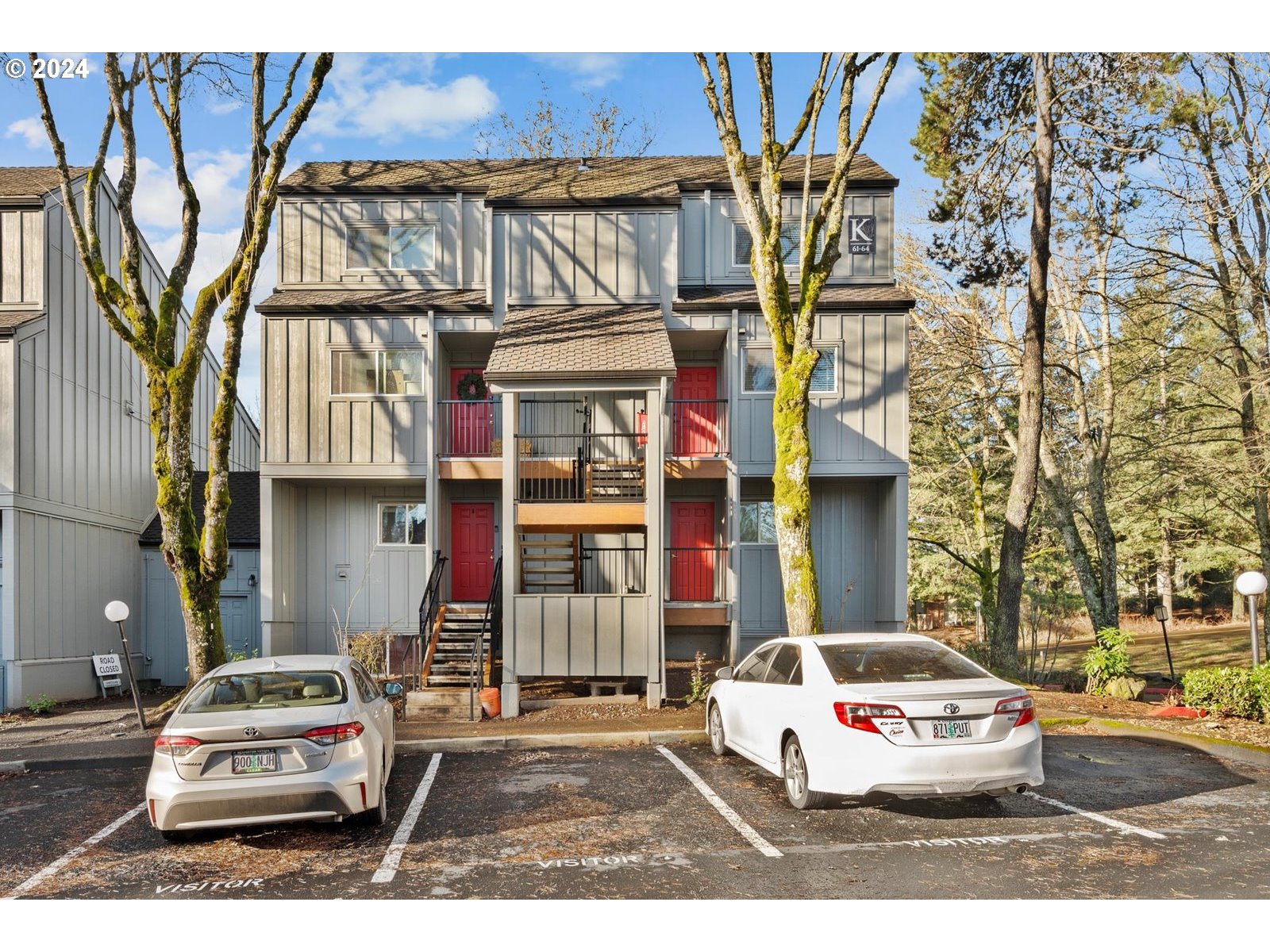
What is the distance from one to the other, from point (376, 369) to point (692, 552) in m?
6.34

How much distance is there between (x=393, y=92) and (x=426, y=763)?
7.34 m

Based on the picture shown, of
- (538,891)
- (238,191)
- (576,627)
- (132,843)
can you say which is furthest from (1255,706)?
(238,191)

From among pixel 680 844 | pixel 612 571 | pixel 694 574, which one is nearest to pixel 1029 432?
pixel 694 574

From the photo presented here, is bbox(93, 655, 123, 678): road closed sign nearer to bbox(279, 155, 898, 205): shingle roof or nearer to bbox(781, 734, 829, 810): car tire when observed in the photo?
bbox(279, 155, 898, 205): shingle roof

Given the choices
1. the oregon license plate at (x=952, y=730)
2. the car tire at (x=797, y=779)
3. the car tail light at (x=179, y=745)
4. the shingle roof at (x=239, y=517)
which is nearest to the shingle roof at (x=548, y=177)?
the shingle roof at (x=239, y=517)

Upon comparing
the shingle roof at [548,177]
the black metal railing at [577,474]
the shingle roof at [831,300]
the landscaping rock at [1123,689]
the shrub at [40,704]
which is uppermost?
the shingle roof at [548,177]

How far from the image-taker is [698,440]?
16688mm

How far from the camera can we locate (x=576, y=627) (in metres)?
13.6

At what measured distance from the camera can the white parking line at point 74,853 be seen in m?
6.11

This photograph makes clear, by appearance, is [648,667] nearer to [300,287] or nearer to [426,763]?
[426,763]

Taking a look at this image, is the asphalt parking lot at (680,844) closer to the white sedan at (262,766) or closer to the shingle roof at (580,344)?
the white sedan at (262,766)

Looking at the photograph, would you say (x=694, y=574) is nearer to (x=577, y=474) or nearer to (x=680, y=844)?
(x=577, y=474)

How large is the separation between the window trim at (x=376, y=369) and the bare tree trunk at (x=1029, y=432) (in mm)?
10356

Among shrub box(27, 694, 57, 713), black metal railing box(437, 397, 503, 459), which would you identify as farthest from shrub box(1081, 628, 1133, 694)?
shrub box(27, 694, 57, 713)
